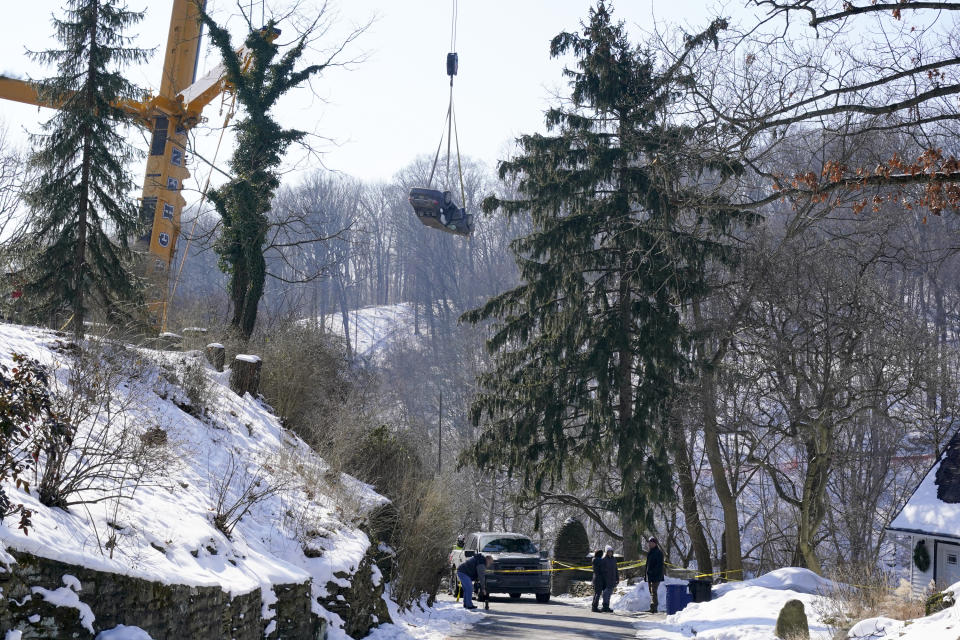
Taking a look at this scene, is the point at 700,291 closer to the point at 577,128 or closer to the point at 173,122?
the point at 577,128

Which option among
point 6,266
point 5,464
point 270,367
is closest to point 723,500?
point 270,367

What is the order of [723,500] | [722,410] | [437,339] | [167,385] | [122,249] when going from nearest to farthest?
[167,385] → [122,249] → [723,500] → [722,410] → [437,339]

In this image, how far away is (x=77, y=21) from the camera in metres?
21.5

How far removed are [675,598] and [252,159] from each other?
16.8 meters

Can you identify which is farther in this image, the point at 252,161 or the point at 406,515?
the point at 252,161

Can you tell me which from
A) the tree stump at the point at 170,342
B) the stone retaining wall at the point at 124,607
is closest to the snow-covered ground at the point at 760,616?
the stone retaining wall at the point at 124,607

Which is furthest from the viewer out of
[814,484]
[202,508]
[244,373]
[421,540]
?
[814,484]

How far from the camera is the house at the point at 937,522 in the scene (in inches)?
854

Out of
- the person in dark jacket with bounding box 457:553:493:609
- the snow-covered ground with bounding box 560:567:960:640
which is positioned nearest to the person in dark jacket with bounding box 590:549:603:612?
the snow-covered ground with bounding box 560:567:960:640

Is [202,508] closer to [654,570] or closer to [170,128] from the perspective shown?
[654,570]

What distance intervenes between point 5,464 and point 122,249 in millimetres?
15915

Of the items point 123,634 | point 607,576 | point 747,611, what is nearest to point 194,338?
point 607,576

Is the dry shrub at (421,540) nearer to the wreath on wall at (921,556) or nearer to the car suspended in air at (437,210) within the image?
the car suspended in air at (437,210)

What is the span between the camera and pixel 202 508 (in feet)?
37.8
